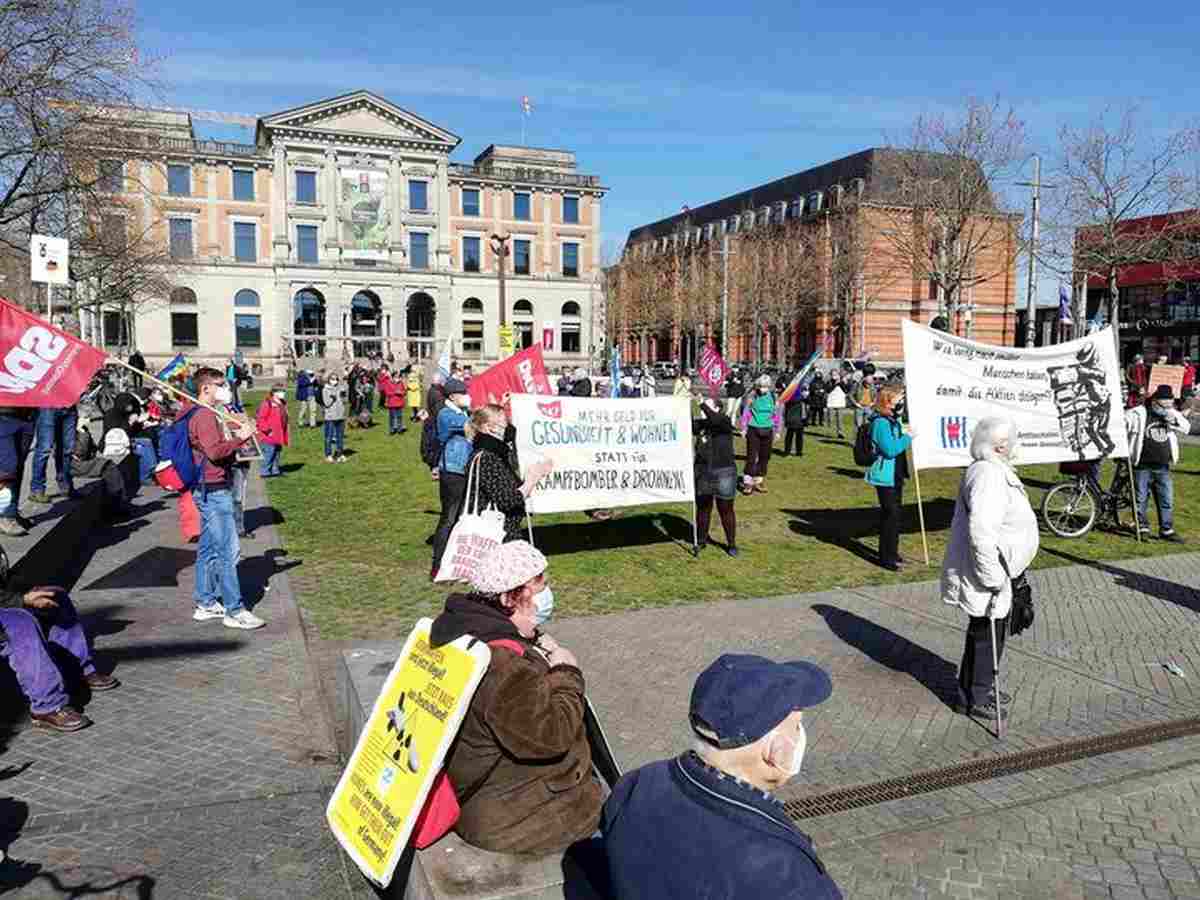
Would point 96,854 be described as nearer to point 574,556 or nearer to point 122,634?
point 122,634

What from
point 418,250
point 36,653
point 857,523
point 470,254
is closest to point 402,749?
point 36,653

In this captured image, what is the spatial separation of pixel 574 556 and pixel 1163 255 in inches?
1125

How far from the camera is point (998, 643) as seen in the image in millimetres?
6254

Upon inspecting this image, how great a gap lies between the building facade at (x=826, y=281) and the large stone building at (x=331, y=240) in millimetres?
14390

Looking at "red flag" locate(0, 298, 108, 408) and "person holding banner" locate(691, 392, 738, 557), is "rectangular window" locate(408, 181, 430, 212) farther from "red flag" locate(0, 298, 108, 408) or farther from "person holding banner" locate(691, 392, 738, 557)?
"red flag" locate(0, 298, 108, 408)

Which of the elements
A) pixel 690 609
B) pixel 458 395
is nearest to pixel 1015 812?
pixel 690 609

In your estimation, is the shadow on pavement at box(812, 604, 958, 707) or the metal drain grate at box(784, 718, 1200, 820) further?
the shadow on pavement at box(812, 604, 958, 707)

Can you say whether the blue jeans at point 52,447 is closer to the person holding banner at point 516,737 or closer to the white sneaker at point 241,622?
the white sneaker at point 241,622

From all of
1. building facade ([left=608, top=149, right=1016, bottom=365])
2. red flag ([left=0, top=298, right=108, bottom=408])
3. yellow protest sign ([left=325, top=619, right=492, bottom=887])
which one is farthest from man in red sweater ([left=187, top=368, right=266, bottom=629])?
building facade ([left=608, top=149, right=1016, bottom=365])

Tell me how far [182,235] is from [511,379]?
69.3 m

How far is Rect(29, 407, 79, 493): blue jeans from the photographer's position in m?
11.8

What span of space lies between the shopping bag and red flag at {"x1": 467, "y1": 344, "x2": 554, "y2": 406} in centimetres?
524

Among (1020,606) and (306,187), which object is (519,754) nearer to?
(1020,606)


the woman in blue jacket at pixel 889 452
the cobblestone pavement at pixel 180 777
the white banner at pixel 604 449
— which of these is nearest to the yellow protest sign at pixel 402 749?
the cobblestone pavement at pixel 180 777
